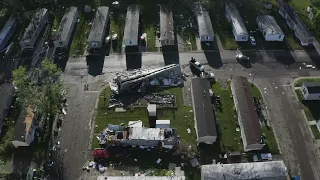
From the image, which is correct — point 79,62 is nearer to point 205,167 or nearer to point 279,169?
point 205,167

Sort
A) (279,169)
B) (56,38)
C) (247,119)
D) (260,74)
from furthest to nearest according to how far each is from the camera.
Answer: (56,38) < (260,74) < (247,119) < (279,169)

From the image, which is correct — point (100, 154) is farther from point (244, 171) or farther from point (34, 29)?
point (34, 29)

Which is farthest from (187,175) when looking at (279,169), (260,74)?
(260,74)

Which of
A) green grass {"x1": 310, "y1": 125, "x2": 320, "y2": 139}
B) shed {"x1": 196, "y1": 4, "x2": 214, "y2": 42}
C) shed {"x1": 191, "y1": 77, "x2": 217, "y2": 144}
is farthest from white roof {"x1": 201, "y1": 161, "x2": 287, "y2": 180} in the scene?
shed {"x1": 196, "y1": 4, "x2": 214, "y2": 42}

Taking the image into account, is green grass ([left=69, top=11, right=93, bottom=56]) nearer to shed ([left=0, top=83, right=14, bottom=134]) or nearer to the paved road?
the paved road

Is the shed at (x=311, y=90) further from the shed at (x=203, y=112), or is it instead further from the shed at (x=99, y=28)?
the shed at (x=99, y=28)
